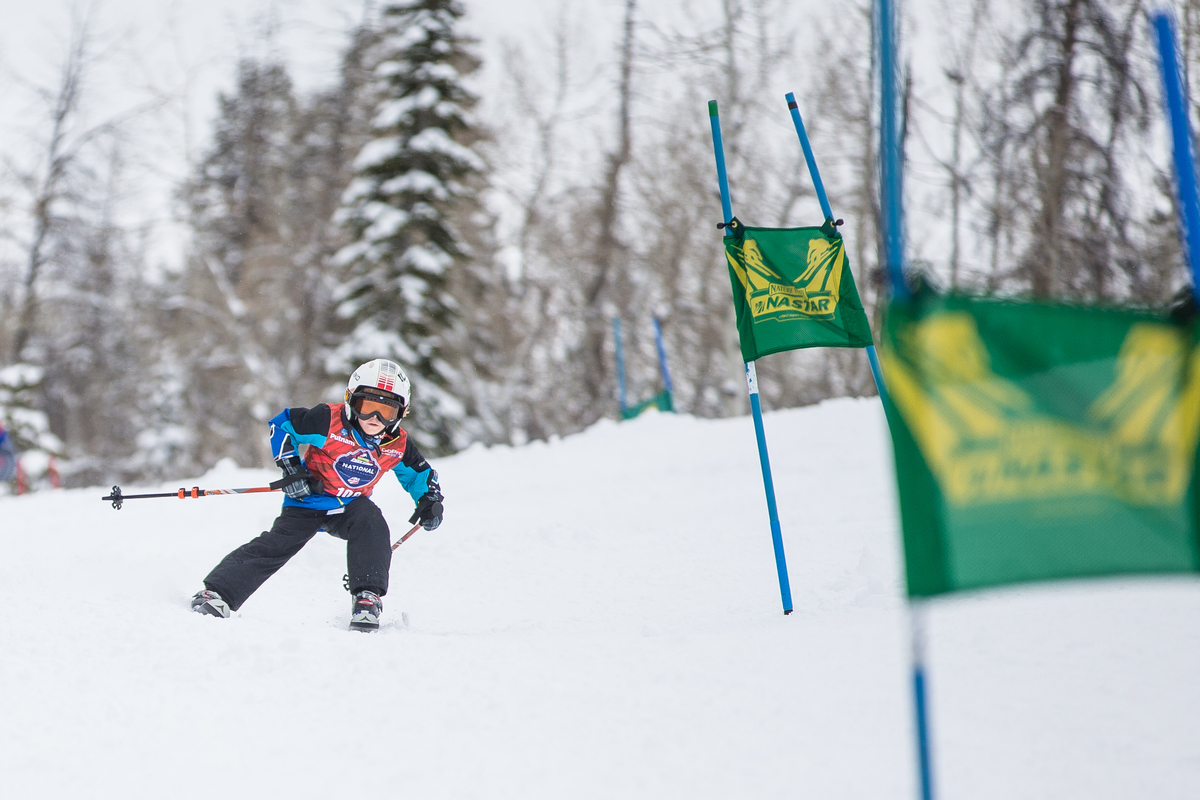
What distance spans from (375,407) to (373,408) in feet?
0.04

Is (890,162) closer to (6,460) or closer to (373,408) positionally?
(373,408)

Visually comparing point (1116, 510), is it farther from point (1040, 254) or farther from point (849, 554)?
point (1040, 254)

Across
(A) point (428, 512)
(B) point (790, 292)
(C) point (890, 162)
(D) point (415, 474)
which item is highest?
(B) point (790, 292)

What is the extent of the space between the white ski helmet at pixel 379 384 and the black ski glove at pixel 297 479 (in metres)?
0.38

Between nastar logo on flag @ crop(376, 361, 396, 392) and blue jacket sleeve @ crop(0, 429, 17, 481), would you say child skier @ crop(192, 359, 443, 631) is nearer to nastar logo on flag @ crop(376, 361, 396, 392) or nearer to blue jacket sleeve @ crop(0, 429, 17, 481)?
nastar logo on flag @ crop(376, 361, 396, 392)

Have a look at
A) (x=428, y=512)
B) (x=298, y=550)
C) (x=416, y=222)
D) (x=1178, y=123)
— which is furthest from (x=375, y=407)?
(x=416, y=222)

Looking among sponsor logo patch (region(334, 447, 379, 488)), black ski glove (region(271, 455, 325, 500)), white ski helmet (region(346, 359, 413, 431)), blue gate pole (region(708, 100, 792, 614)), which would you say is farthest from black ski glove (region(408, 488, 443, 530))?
blue gate pole (region(708, 100, 792, 614))

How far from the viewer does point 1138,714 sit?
2.89 m

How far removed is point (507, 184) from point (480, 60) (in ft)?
10.6

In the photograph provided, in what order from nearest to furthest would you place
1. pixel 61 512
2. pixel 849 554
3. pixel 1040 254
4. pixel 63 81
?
pixel 849 554, pixel 61 512, pixel 1040 254, pixel 63 81

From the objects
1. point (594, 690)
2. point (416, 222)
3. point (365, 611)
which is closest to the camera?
point (594, 690)

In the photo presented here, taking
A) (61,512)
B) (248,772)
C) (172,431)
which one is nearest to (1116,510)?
(248,772)

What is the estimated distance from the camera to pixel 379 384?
16.6 feet

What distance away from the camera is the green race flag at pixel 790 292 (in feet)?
15.9
